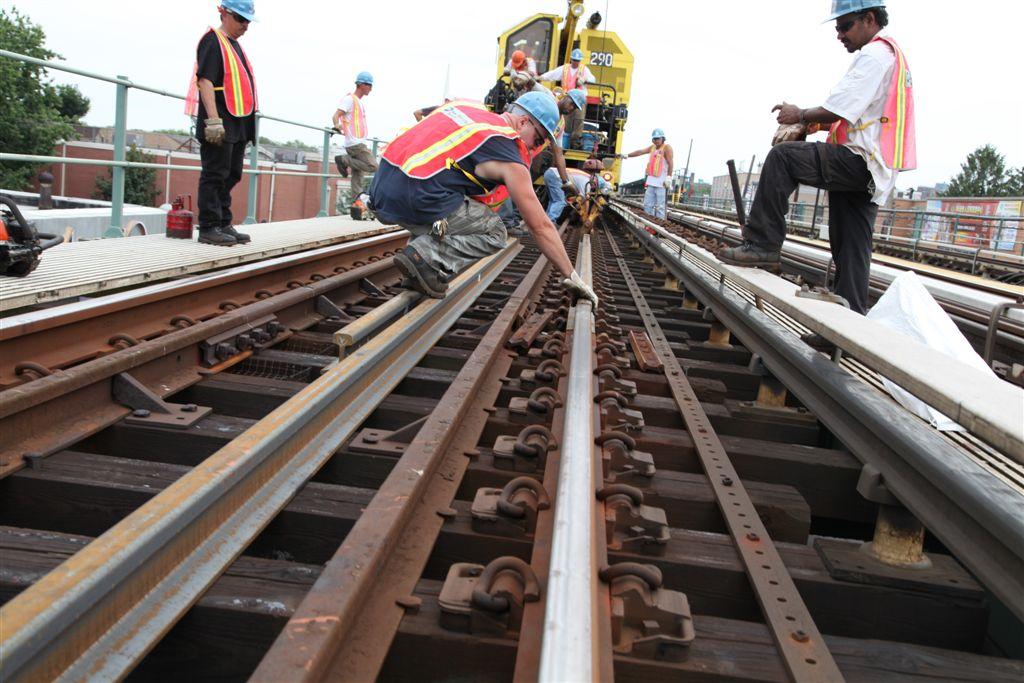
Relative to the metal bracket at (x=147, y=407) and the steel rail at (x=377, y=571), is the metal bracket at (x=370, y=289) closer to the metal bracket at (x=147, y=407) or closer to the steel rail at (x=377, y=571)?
the metal bracket at (x=147, y=407)

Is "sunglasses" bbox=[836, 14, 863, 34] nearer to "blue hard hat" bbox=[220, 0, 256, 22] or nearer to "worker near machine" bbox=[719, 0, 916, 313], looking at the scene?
"worker near machine" bbox=[719, 0, 916, 313]

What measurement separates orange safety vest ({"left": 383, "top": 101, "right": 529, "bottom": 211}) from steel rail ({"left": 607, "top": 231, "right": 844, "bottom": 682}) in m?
1.76

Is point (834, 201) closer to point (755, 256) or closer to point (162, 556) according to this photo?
point (755, 256)

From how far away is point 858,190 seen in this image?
4.96 metres

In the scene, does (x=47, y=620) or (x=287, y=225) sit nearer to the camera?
(x=47, y=620)

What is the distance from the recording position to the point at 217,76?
6.41m

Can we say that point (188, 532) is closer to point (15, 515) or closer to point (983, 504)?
point (15, 515)

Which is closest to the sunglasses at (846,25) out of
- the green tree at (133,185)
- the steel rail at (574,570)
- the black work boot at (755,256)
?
the black work boot at (755,256)

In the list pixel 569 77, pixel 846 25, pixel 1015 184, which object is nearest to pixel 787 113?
pixel 846 25

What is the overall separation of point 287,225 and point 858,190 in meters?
6.14

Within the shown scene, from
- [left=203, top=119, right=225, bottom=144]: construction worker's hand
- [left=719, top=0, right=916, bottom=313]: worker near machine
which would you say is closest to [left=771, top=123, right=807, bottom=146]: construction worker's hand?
[left=719, top=0, right=916, bottom=313]: worker near machine

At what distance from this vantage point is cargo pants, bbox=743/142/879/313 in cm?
484

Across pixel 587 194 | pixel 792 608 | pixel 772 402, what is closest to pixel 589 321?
pixel 772 402

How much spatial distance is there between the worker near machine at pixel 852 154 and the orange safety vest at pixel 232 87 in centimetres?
392
